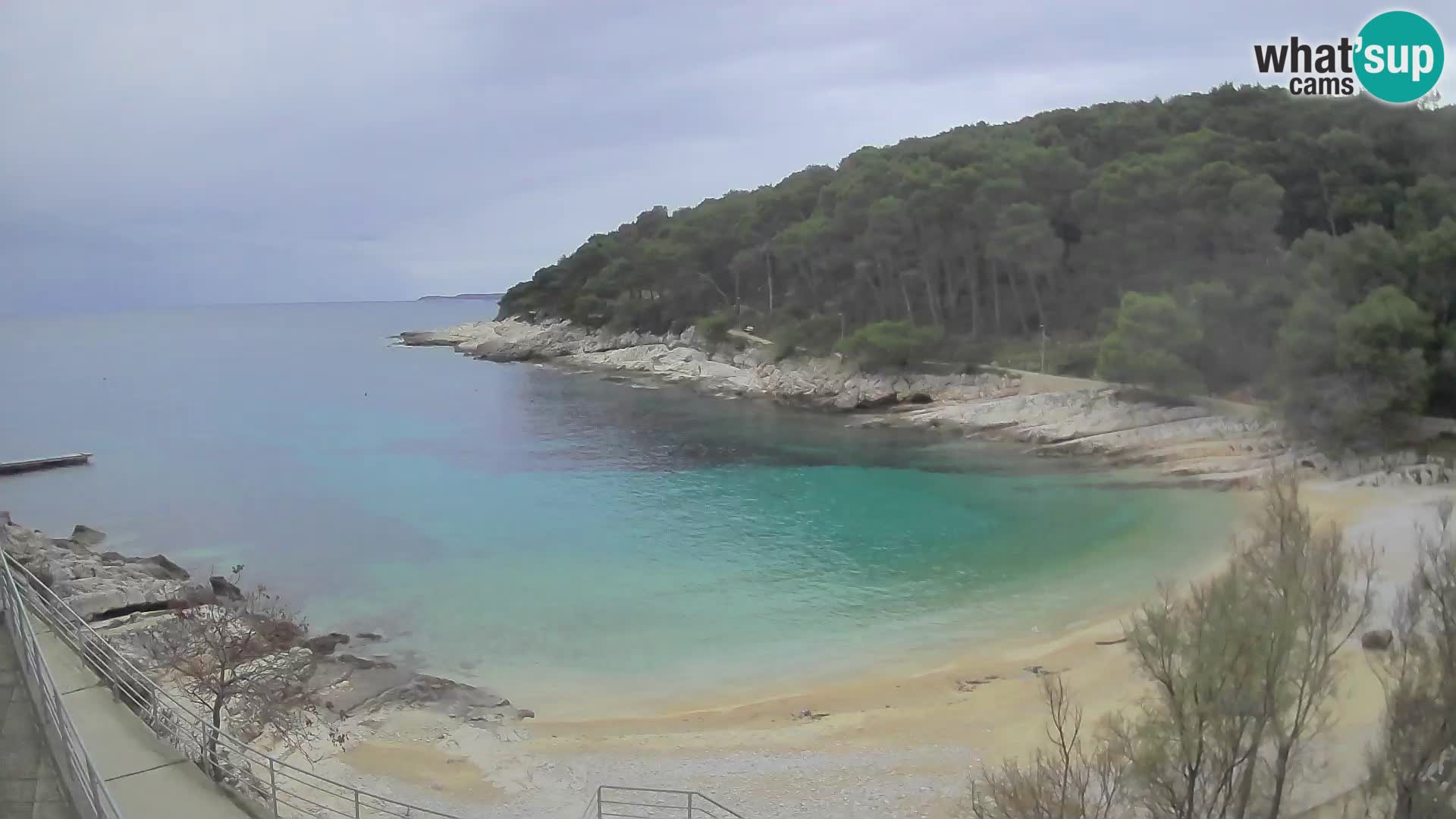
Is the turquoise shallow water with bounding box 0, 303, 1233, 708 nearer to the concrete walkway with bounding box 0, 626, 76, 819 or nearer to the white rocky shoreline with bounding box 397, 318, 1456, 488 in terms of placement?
the white rocky shoreline with bounding box 397, 318, 1456, 488

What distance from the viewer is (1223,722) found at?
7184mm

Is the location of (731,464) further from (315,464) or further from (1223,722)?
(1223,722)

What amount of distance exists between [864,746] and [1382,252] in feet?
80.9

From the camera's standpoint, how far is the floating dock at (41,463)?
35281 millimetres

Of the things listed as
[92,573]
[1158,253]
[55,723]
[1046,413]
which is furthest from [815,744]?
[1158,253]

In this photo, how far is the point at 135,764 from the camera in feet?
20.5

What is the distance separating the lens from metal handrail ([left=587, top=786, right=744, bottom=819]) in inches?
389

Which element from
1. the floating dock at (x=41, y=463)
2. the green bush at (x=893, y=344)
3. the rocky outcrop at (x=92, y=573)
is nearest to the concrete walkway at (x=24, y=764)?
the rocky outcrop at (x=92, y=573)

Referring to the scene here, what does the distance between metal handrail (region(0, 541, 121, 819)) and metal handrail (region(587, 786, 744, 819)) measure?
5.64 metres

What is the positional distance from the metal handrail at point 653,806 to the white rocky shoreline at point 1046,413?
2026 centimetres

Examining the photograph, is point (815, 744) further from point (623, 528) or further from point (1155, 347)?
point (1155, 347)

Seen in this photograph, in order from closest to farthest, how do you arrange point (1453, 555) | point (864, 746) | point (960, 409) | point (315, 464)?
point (1453, 555), point (864, 746), point (315, 464), point (960, 409)

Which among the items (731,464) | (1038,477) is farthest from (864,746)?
(731,464)

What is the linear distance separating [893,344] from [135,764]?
124 ft
